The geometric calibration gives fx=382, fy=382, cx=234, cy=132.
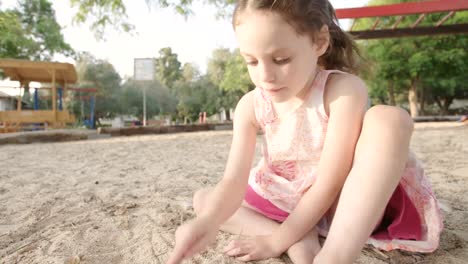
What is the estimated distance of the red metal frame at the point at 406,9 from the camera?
5.19 metres

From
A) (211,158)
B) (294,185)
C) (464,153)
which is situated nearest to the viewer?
(294,185)

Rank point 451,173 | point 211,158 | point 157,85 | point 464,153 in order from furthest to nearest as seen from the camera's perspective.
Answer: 1. point 157,85
2. point 211,158
3. point 464,153
4. point 451,173

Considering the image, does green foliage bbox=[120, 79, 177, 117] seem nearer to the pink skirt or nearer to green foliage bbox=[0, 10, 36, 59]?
green foliage bbox=[0, 10, 36, 59]

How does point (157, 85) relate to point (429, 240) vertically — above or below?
above

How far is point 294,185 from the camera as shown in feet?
3.93

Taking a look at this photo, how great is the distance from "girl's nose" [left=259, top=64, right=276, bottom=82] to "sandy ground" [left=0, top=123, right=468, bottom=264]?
511 millimetres

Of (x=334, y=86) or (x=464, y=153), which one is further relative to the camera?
(x=464, y=153)

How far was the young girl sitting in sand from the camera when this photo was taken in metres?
0.92

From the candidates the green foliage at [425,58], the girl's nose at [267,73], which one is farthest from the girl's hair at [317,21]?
the green foliage at [425,58]

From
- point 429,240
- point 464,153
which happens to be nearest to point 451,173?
point 464,153

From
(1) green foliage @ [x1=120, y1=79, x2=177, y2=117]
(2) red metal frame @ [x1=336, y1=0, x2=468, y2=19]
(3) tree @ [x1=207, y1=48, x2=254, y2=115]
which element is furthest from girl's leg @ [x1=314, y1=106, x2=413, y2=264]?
(1) green foliage @ [x1=120, y1=79, x2=177, y2=117]

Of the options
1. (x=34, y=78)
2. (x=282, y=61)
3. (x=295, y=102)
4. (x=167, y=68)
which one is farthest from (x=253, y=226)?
(x=167, y=68)

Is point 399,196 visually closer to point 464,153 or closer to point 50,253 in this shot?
point 50,253

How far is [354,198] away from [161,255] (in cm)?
59
